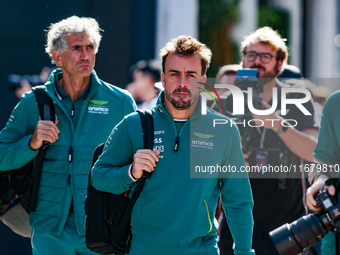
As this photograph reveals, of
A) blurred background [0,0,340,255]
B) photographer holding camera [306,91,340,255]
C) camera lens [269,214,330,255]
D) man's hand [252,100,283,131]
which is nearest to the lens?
camera lens [269,214,330,255]

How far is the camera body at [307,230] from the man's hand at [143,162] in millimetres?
927

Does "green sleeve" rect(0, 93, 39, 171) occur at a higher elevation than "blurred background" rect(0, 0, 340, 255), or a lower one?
lower

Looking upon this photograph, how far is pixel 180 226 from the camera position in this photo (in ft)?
11.6

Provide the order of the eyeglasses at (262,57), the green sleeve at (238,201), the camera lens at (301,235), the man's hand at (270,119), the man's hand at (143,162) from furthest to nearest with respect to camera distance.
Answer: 1. the eyeglasses at (262,57)
2. the man's hand at (270,119)
3. the camera lens at (301,235)
4. the green sleeve at (238,201)
5. the man's hand at (143,162)

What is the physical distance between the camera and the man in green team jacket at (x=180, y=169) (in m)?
3.54

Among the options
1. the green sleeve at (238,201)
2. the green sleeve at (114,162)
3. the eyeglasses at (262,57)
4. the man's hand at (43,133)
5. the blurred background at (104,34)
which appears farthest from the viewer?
the blurred background at (104,34)

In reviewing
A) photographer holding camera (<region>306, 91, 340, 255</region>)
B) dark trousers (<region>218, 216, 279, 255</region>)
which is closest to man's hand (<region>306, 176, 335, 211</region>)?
photographer holding camera (<region>306, 91, 340, 255</region>)

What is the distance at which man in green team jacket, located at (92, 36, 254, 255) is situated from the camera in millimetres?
3535

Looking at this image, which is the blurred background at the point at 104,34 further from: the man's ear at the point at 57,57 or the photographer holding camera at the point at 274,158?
the photographer holding camera at the point at 274,158

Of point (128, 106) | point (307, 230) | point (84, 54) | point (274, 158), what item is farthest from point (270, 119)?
point (84, 54)

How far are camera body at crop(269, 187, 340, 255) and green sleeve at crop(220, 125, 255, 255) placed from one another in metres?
0.25

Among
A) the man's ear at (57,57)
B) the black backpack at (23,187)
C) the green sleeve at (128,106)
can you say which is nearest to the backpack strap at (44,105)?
the black backpack at (23,187)

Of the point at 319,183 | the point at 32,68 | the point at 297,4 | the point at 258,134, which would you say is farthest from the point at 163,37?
the point at 297,4

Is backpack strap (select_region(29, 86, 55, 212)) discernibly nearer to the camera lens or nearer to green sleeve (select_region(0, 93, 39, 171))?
green sleeve (select_region(0, 93, 39, 171))
